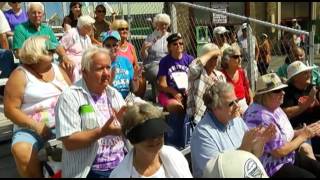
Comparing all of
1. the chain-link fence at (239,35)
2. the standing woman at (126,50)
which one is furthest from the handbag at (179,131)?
the chain-link fence at (239,35)

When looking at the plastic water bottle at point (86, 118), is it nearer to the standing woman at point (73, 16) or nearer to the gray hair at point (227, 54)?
the gray hair at point (227, 54)

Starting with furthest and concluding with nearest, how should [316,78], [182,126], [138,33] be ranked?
[138,33], [316,78], [182,126]

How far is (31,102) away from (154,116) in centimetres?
131

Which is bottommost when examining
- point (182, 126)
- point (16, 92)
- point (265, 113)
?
point (182, 126)

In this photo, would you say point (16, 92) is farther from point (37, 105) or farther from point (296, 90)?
point (296, 90)

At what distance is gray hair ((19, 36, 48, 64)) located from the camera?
3592mm

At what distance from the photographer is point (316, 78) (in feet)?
19.1

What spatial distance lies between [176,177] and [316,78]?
11.5 ft

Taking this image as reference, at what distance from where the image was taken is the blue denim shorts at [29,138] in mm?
3461

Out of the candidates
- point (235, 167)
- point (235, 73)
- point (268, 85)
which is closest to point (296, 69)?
point (235, 73)

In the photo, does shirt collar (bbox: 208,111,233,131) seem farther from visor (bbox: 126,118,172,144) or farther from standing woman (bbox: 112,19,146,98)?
standing woman (bbox: 112,19,146,98)

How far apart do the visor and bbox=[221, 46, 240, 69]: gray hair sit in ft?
8.44

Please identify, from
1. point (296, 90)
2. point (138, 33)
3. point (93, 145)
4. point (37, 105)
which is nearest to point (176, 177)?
point (93, 145)

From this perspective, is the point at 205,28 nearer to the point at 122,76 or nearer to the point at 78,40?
the point at 78,40
